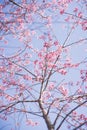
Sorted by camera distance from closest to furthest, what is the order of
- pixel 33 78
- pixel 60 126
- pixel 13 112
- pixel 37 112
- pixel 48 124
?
pixel 60 126, pixel 48 124, pixel 37 112, pixel 13 112, pixel 33 78

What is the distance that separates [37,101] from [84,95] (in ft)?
8.42

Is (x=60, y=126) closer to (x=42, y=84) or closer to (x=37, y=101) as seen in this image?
(x=37, y=101)

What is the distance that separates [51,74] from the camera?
12.4 meters

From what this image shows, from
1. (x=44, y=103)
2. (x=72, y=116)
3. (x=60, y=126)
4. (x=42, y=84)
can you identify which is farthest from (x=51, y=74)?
(x=60, y=126)

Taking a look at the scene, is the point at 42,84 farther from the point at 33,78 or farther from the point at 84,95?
the point at 84,95

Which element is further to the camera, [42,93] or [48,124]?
[42,93]

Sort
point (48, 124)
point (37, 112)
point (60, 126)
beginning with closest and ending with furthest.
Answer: point (60, 126) < point (48, 124) < point (37, 112)

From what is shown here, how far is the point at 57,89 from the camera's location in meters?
13.5

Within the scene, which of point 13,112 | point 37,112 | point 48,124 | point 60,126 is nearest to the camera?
point 60,126

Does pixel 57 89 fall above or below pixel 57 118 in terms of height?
below

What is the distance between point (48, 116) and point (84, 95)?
79.8 inches

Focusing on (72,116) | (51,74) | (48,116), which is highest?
(51,74)

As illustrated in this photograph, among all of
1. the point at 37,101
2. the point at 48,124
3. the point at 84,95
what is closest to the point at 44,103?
the point at 37,101

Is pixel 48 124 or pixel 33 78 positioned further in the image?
pixel 33 78
